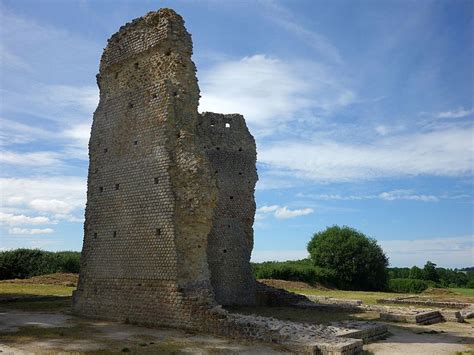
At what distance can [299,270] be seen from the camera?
38.2 meters

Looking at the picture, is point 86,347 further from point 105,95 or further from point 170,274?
point 105,95

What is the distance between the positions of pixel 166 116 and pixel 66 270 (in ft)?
90.4

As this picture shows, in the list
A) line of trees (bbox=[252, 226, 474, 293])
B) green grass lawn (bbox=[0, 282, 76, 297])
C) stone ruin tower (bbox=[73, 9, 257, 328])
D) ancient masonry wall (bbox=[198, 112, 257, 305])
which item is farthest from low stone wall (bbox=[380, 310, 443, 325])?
line of trees (bbox=[252, 226, 474, 293])

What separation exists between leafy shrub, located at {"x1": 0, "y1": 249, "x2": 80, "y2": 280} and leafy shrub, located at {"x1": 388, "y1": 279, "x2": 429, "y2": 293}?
1088 inches

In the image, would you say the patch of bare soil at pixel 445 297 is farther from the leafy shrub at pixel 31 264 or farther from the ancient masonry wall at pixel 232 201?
the leafy shrub at pixel 31 264

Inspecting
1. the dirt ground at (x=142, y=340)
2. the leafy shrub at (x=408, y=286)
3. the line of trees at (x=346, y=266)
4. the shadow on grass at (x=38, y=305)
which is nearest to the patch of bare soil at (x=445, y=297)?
the leafy shrub at (x=408, y=286)

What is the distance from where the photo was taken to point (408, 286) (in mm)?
40469

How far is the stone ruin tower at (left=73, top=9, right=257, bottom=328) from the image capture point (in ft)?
44.1

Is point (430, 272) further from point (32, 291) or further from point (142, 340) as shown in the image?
point (142, 340)

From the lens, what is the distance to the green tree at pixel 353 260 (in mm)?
40906

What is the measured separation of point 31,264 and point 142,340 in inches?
1210

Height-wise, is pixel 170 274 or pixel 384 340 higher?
pixel 170 274

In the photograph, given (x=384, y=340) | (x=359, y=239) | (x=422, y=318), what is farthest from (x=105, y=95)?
(x=359, y=239)

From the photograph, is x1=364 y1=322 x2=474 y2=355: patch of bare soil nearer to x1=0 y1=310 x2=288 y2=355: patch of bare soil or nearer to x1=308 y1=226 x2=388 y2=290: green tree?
x1=0 y1=310 x2=288 y2=355: patch of bare soil
